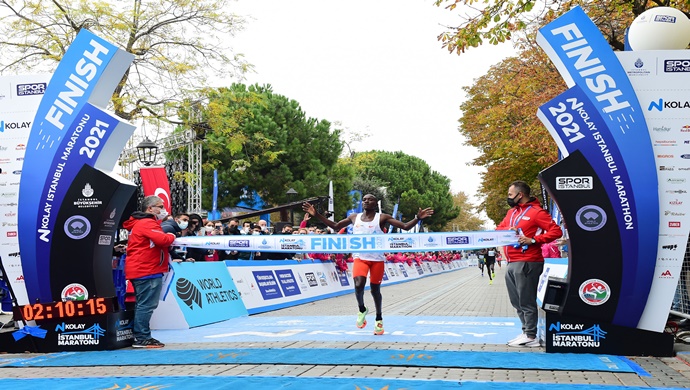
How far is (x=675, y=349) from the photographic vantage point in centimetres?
845

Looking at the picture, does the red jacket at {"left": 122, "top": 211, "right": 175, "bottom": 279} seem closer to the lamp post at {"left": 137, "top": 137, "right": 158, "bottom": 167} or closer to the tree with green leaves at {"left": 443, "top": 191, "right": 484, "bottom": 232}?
the lamp post at {"left": 137, "top": 137, "right": 158, "bottom": 167}

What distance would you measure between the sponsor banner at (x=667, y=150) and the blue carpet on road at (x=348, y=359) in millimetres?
1127

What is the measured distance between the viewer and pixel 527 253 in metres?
8.70

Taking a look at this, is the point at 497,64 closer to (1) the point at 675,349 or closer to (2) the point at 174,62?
(2) the point at 174,62

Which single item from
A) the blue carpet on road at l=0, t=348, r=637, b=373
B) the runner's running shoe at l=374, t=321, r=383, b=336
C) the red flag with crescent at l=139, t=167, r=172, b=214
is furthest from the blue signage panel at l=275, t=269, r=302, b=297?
the blue carpet on road at l=0, t=348, r=637, b=373

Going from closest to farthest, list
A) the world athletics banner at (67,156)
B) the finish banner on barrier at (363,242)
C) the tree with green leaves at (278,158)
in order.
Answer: the finish banner on barrier at (363,242) → the world athletics banner at (67,156) → the tree with green leaves at (278,158)

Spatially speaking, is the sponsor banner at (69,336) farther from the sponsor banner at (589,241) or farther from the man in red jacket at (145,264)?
the sponsor banner at (589,241)

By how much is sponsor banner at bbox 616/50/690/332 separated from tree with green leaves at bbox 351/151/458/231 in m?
67.4

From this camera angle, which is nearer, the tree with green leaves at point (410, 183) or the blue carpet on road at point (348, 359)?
the blue carpet on road at point (348, 359)

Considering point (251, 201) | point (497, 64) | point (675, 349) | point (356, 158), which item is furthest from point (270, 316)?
point (356, 158)

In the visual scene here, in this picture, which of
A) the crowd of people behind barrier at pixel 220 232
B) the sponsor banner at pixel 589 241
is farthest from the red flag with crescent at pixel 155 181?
the sponsor banner at pixel 589 241

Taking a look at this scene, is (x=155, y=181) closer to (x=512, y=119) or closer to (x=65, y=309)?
(x=65, y=309)

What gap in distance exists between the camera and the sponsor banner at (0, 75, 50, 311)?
9383 mm

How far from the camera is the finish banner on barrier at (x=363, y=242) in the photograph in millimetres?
9023
